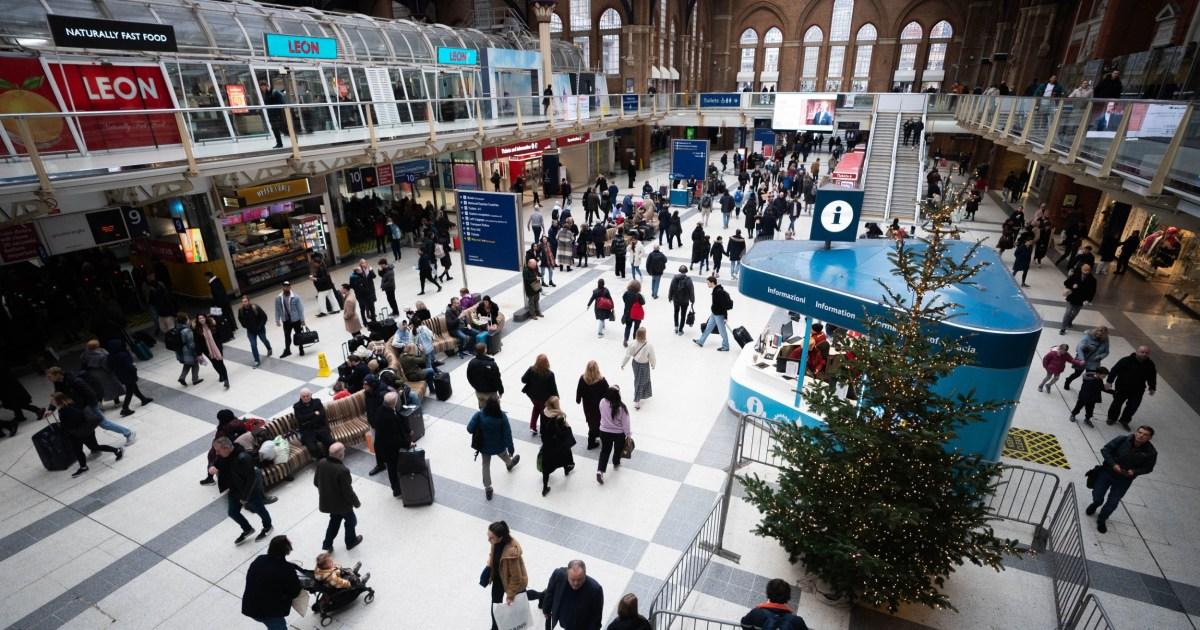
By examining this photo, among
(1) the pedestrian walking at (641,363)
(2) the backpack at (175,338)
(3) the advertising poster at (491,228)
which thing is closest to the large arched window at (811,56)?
(3) the advertising poster at (491,228)

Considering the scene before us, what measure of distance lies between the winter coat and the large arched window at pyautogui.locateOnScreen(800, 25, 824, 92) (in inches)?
2006

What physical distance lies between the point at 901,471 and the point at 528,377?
4.71 metres

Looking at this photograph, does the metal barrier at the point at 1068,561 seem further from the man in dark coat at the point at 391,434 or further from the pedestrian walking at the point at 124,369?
the pedestrian walking at the point at 124,369

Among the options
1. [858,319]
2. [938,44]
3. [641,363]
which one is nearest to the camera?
[858,319]

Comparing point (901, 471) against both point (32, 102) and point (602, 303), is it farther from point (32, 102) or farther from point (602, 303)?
Answer: point (32, 102)

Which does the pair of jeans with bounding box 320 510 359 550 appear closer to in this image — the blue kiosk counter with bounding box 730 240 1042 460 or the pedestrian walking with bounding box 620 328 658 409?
the pedestrian walking with bounding box 620 328 658 409

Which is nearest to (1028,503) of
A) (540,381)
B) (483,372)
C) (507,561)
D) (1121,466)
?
(1121,466)

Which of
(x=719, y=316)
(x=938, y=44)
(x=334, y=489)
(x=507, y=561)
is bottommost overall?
(x=719, y=316)

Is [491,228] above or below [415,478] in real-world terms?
above

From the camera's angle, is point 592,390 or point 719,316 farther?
point 719,316

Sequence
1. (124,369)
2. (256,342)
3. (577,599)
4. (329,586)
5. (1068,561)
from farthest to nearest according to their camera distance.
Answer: (256,342)
(124,369)
(1068,561)
(329,586)
(577,599)

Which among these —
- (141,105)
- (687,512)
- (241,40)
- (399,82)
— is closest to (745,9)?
(399,82)

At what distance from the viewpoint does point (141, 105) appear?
486 inches

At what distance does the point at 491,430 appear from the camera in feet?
22.6
